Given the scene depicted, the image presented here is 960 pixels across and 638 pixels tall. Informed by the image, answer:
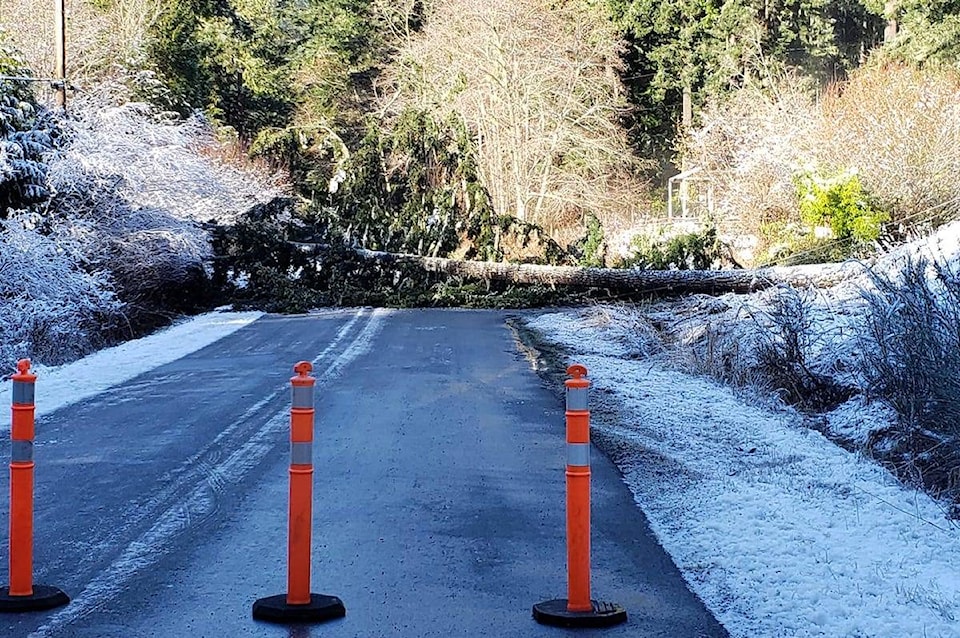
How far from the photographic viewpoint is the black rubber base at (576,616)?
17.0ft

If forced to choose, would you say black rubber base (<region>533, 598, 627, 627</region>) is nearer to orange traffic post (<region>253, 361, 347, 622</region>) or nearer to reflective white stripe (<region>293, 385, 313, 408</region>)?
orange traffic post (<region>253, 361, 347, 622</region>)

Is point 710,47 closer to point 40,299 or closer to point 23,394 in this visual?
point 40,299

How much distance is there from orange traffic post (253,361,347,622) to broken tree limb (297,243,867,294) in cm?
1105

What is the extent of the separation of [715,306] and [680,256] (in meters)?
9.31

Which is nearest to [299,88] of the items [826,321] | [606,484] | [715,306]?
[715,306]

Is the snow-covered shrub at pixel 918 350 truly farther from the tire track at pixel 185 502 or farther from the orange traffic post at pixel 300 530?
the tire track at pixel 185 502

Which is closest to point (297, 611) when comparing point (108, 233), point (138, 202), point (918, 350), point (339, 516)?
point (339, 516)

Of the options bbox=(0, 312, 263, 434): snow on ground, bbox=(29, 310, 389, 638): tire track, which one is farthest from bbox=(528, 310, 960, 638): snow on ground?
bbox=(0, 312, 263, 434): snow on ground

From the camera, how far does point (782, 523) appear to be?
6.98 metres

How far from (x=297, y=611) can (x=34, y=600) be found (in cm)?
127

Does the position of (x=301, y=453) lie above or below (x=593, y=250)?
below

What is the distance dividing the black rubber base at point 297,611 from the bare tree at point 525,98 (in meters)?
33.1

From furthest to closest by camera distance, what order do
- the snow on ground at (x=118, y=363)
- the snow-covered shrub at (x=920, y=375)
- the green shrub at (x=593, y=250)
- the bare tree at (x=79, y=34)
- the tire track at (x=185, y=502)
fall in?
the bare tree at (x=79, y=34), the green shrub at (x=593, y=250), the snow on ground at (x=118, y=363), the snow-covered shrub at (x=920, y=375), the tire track at (x=185, y=502)

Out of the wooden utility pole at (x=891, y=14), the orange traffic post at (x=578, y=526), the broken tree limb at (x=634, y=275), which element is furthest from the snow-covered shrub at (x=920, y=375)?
the wooden utility pole at (x=891, y=14)
